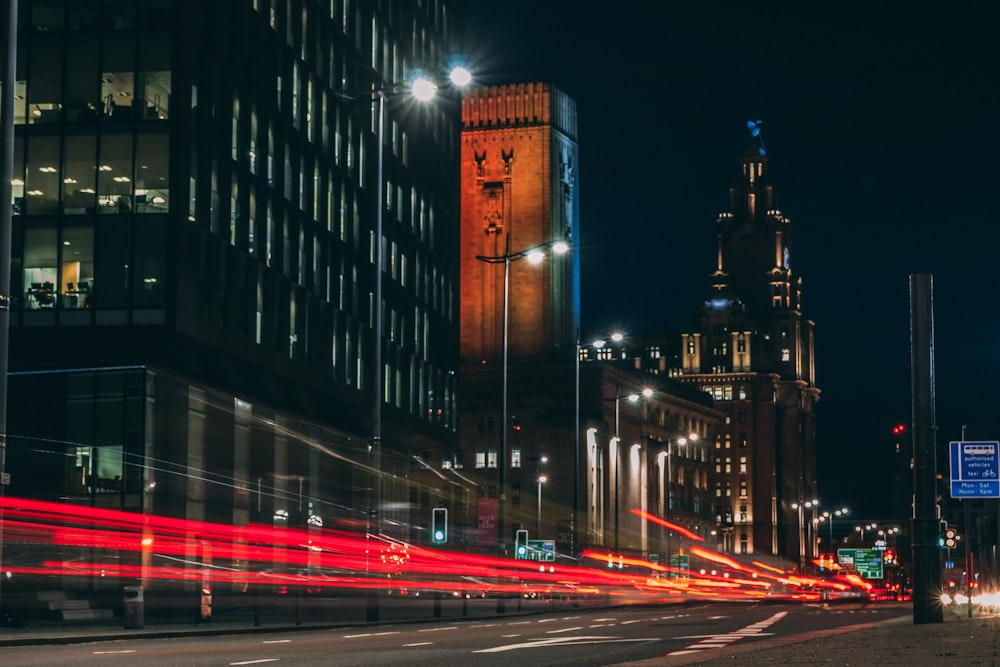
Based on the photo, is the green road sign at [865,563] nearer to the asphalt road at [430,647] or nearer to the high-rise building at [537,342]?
the high-rise building at [537,342]

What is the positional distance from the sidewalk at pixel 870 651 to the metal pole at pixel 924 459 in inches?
166

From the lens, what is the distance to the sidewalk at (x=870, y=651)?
19.1m

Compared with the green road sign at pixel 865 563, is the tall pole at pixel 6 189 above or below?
above

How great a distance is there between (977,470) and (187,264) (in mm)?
29377

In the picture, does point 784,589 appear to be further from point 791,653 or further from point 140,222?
point 791,653

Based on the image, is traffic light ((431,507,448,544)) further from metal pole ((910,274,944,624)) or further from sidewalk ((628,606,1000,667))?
sidewalk ((628,606,1000,667))

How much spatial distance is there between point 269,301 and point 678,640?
3685 centimetres

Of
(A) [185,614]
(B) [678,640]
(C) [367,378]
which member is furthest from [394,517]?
(B) [678,640]

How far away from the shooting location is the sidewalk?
1914 cm

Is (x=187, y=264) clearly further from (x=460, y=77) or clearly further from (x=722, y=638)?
(x=722, y=638)

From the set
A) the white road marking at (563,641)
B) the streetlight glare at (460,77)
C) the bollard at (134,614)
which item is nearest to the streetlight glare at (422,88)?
the streetlight glare at (460,77)

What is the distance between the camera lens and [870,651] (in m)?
21.6

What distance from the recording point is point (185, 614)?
54.2m

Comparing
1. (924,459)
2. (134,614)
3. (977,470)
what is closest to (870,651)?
(924,459)
